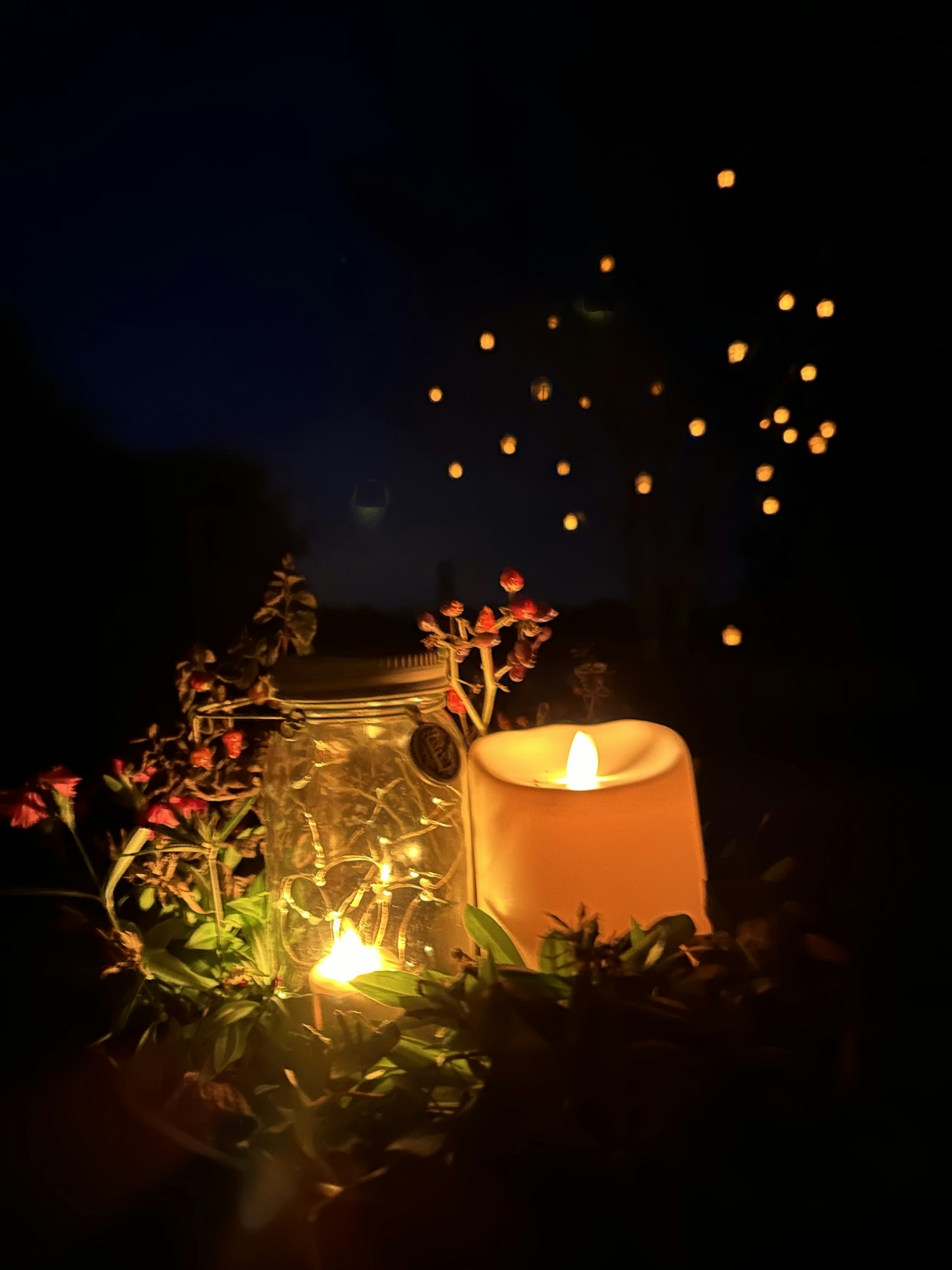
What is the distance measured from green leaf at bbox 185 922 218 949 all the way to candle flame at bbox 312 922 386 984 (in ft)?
0.22

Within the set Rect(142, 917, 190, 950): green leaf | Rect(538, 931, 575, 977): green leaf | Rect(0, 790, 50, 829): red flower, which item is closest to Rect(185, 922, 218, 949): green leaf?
Rect(142, 917, 190, 950): green leaf

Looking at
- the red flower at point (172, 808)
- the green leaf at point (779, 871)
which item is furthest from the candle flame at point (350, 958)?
the green leaf at point (779, 871)

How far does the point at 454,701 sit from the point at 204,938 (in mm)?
209

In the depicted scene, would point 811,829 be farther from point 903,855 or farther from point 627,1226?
point 627,1226

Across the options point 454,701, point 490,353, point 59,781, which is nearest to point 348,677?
point 454,701

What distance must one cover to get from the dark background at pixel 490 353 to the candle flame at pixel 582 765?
0.72ft

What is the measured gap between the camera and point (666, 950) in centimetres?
44

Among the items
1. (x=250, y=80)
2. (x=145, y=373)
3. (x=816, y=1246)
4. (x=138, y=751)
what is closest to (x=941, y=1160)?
(x=816, y=1246)

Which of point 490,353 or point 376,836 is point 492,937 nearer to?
point 376,836

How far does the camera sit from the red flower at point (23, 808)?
545 millimetres

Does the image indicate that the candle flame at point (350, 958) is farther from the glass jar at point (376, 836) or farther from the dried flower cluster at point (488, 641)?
the dried flower cluster at point (488, 641)

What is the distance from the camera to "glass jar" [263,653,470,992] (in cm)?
56

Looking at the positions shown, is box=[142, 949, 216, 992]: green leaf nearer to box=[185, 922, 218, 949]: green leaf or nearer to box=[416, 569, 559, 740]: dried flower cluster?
box=[185, 922, 218, 949]: green leaf

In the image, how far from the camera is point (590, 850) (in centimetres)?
48
